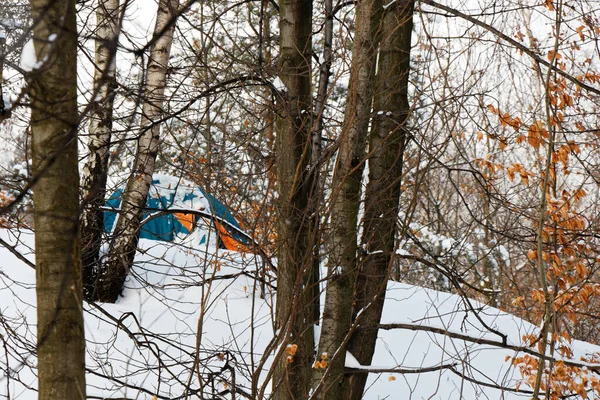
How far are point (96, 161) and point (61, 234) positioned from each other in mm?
4699

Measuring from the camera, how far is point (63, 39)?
199cm

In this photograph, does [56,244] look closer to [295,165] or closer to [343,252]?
[295,165]

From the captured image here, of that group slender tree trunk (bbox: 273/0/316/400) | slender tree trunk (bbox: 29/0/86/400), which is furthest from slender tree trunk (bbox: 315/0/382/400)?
slender tree trunk (bbox: 29/0/86/400)

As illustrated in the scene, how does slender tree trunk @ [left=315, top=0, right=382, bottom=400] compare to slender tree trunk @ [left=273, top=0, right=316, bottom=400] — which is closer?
slender tree trunk @ [left=273, top=0, right=316, bottom=400]

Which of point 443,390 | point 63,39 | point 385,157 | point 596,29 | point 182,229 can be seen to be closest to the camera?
point 63,39

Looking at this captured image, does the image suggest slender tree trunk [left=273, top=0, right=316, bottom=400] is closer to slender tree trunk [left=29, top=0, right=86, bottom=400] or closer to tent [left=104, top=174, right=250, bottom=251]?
tent [left=104, top=174, right=250, bottom=251]

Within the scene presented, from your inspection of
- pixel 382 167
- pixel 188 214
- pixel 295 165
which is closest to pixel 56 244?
pixel 295 165

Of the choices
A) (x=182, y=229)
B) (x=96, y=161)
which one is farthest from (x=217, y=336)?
(x=182, y=229)

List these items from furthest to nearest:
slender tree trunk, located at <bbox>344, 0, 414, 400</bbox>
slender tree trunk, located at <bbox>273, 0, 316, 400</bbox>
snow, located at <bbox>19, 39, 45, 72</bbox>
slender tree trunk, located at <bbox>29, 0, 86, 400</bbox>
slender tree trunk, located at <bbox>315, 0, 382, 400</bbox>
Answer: slender tree trunk, located at <bbox>344, 0, 414, 400</bbox>
slender tree trunk, located at <bbox>315, 0, 382, 400</bbox>
slender tree trunk, located at <bbox>273, 0, 316, 400</bbox>
slender tree trunk, located at <bbox>29, 0, 86, 400</bbox>
snow, located at <bbox>19, 39, 45, 72</bbox>

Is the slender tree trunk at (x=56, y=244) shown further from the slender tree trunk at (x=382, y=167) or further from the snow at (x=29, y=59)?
the slender tree trunk at (x=382, y=167)

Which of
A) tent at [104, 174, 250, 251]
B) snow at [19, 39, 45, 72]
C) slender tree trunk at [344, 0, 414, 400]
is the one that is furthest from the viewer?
slender tree trunk at [344, 0, 414, 400]

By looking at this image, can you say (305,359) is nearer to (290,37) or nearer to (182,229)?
(290,37)

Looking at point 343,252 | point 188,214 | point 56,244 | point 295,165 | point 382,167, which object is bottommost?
point 56,244

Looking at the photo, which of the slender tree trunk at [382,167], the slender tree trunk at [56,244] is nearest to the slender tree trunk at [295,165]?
the slender tree trunk at [382,167]
